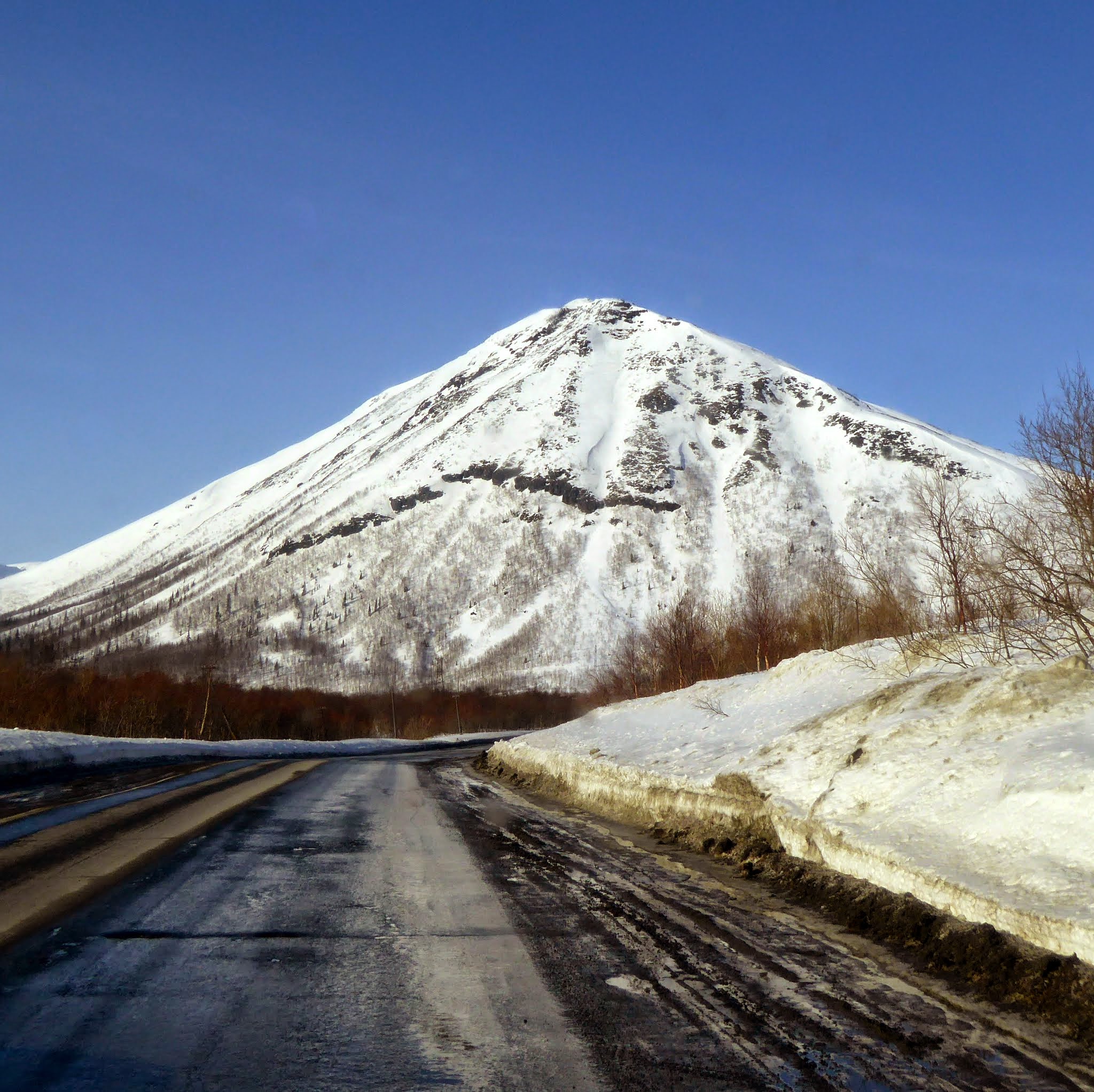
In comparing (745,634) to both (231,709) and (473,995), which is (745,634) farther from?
(231,709)

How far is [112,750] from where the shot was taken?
84.7 ft

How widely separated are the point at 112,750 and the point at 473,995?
24.4 m

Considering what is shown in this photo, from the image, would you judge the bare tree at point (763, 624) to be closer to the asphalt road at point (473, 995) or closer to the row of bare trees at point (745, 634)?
the row of bare trees at point (745, 634)

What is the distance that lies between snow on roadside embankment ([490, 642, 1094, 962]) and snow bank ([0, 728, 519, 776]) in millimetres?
13027

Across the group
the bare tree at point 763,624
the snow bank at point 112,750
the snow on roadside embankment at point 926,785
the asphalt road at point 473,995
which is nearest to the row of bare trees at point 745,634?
the bare tree at point 763,624

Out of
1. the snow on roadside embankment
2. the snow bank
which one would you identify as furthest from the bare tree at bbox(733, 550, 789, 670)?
the snow on roadside embankment

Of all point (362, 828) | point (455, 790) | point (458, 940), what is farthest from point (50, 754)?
point (458, 940)

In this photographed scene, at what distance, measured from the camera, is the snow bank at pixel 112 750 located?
2005 centimetres

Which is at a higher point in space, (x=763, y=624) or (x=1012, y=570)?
(x=763, y=624)

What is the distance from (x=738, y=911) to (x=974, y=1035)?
8.58ft

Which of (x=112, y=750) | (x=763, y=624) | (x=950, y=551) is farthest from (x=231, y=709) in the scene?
(x=950, y=551)

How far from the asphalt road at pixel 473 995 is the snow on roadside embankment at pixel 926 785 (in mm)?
764

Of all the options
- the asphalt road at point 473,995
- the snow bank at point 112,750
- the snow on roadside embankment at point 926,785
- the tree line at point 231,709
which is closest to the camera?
the asphalt road at point 473,995

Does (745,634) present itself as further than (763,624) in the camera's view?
Yes
